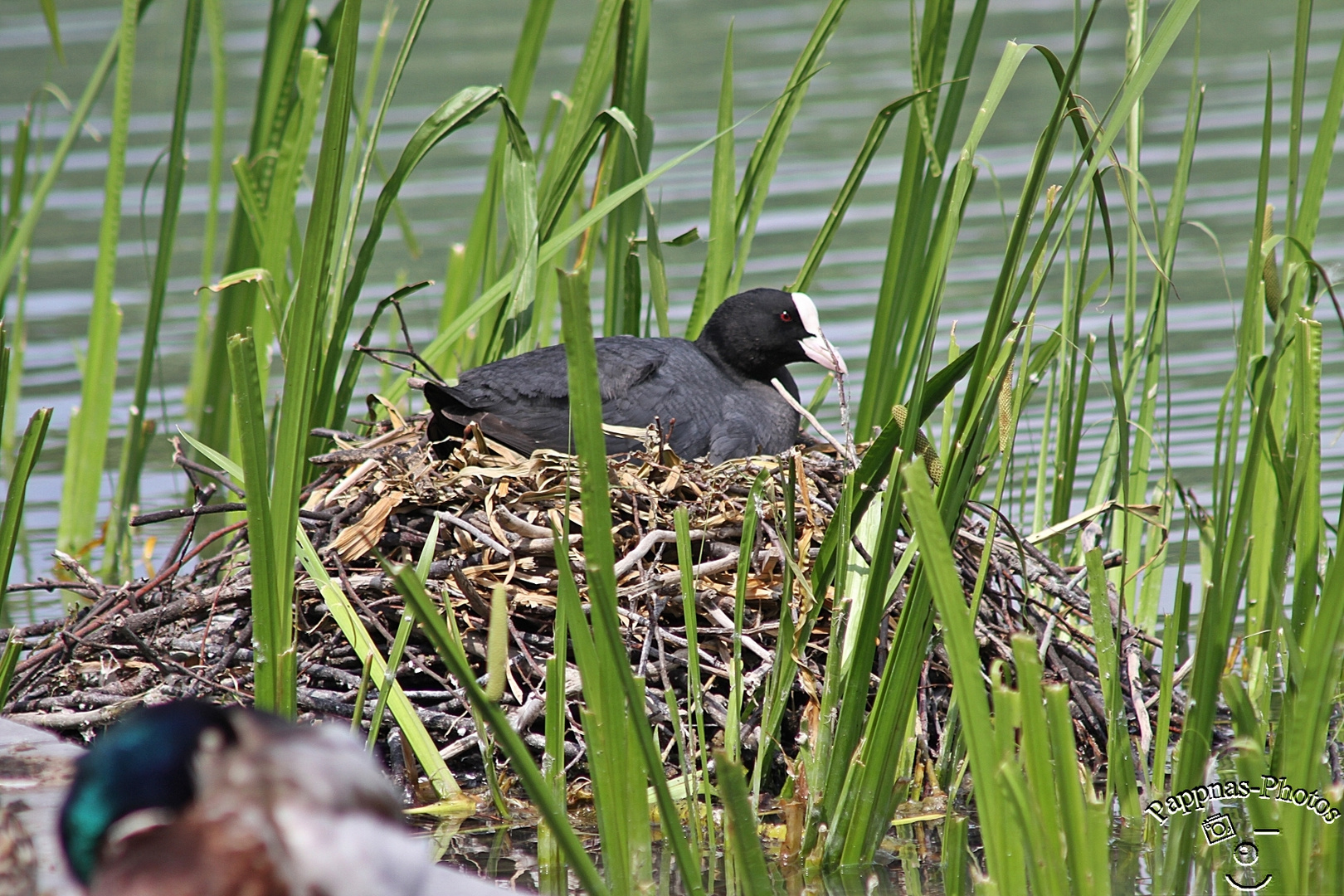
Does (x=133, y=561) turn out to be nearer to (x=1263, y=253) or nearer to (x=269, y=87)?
(x=269, y=87)

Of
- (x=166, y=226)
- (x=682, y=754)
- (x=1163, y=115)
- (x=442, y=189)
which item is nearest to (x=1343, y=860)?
(x=682, y=754)

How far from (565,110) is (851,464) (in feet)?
4.53

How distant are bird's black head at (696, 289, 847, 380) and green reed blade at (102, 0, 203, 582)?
57.5 inches

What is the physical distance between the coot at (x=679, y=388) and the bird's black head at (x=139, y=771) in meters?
2.03

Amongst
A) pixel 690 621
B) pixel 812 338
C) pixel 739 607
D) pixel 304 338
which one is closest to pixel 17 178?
pixel 812 338

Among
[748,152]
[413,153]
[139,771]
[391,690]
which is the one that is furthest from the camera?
[748,152]

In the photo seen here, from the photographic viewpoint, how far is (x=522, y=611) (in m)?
3.13

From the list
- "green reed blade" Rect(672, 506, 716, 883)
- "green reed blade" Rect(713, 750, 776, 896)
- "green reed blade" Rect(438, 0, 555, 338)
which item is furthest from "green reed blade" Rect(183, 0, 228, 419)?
"green reed blade" Rect(713, 750, 776, 896)

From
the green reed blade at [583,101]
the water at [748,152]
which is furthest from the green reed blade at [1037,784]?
the green reed blade at [583,101]

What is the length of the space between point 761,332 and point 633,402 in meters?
0.72

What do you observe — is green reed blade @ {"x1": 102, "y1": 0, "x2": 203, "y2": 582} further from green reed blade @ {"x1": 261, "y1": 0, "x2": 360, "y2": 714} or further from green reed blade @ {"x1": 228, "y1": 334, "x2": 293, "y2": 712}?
green reed blade @ {"x1": 228, "y1": 334, "x2": 293, "y2": 712}

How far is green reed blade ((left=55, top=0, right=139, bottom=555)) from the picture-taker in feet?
13.1

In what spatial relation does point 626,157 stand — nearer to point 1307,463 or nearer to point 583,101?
point 583,101

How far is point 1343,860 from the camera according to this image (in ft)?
5.58
